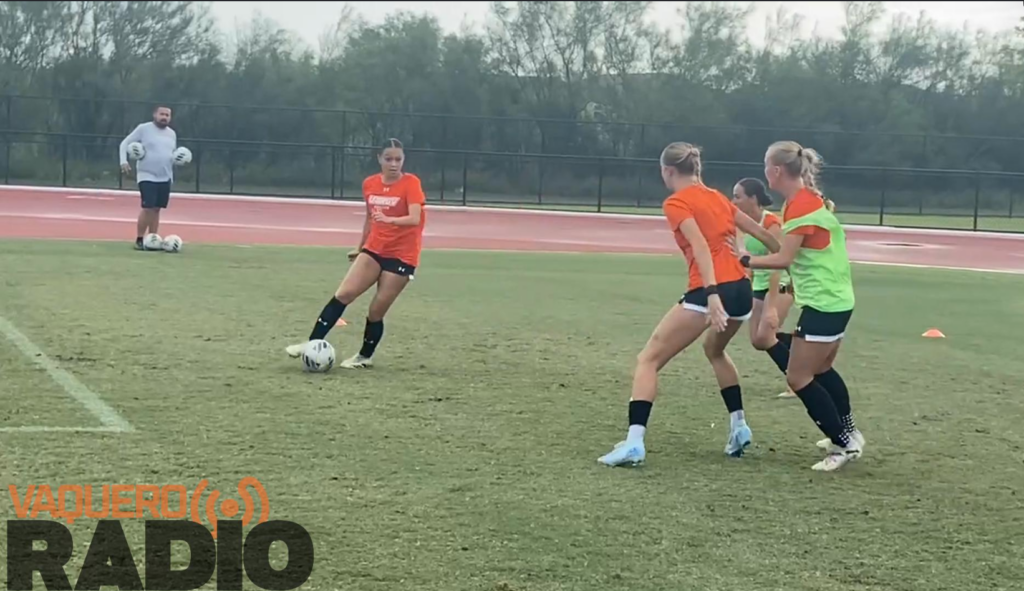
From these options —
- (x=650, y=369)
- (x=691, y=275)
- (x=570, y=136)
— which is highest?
(x=570, y=136)

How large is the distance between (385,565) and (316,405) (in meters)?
3.12

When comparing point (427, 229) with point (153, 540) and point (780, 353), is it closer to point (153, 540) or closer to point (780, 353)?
point (780, 353)

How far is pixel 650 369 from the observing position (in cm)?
668

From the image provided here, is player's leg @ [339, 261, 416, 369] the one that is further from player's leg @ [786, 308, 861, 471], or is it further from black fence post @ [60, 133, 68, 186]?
black fence post @ [60, 133, 68, 186]

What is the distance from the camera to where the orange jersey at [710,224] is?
21.2 feet

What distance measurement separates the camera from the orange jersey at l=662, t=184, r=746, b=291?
646cm

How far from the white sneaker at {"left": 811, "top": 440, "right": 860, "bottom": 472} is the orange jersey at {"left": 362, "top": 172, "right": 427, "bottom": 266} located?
357 cm

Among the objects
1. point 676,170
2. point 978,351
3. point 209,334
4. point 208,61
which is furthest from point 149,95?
point 676,170

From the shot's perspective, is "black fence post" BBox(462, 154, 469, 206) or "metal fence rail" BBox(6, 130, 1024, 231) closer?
"metal fence rail" BBox(6, 130, 1024, 231)

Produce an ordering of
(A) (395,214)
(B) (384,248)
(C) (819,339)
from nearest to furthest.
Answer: (C) (819,339), (A) (395,214), (B) (384,248)

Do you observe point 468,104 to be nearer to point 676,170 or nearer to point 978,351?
point 978,351

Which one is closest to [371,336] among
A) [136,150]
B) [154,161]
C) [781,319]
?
[781,319]

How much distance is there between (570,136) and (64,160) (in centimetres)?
1858

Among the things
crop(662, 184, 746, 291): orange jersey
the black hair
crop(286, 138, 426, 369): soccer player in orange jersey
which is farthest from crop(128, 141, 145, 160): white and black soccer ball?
crop(662, 184, 746, 291): orange jersey
